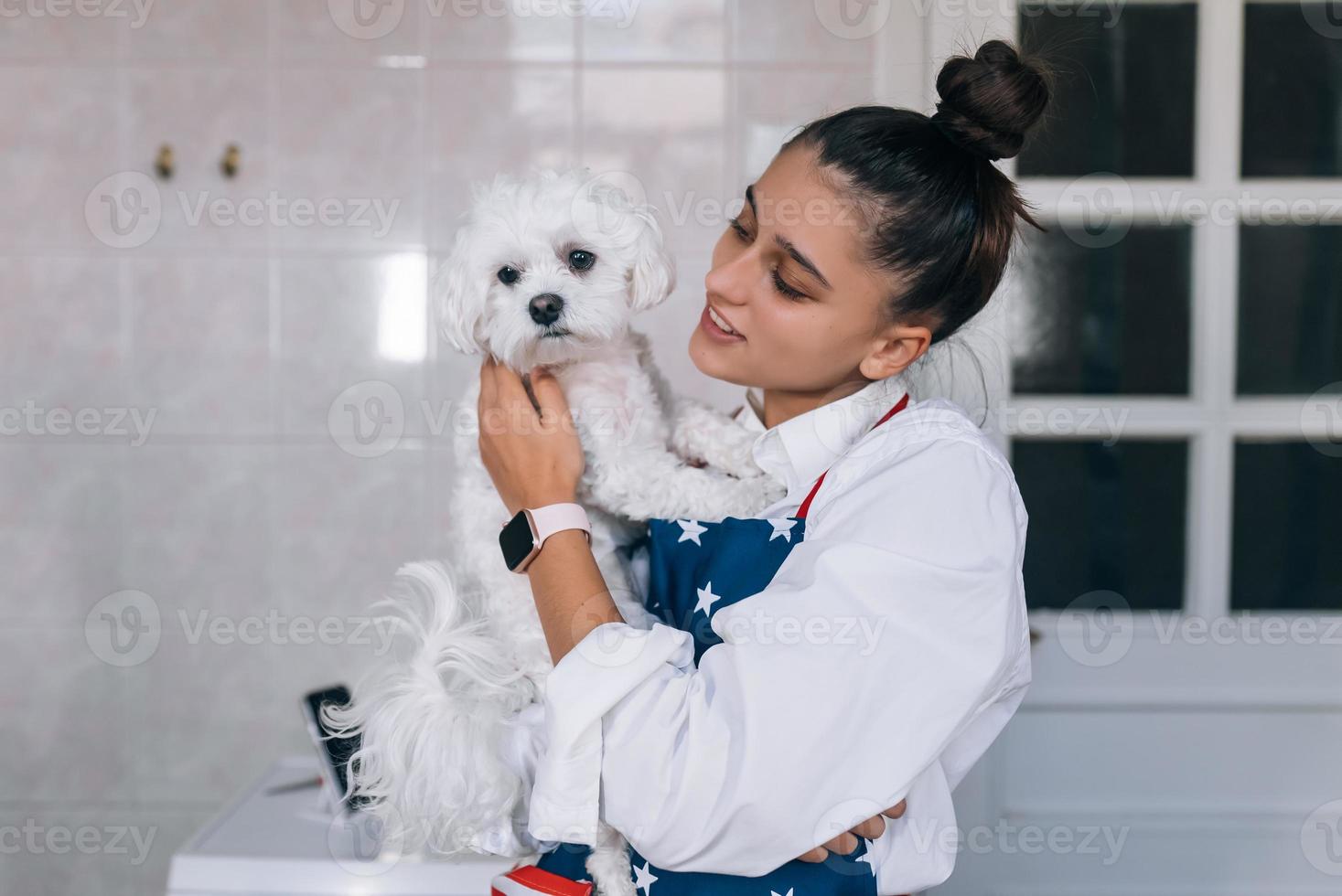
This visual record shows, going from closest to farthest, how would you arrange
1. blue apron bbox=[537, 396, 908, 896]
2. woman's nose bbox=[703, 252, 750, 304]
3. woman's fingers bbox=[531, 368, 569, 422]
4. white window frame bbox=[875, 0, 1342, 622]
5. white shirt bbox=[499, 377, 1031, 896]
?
white shirt bbox=[499, 377, 1031, 896]
blue apron bbox=[537, 396, 908, 896]
woman's nose bbox=[703, 252, 750, 304]
woman's fingers bbox=[531, 368, 569, 422]
white window frame bbox=[875, 0, 1342, 622]

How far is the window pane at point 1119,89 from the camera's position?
1.83 meters

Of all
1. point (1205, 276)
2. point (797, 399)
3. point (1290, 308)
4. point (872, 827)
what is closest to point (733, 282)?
point (797, 399)

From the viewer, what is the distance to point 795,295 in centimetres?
102

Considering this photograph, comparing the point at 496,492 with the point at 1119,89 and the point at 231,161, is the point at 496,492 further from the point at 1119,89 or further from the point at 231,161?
the point at 1119,89

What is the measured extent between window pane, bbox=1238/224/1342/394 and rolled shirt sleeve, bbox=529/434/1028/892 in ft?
4.33

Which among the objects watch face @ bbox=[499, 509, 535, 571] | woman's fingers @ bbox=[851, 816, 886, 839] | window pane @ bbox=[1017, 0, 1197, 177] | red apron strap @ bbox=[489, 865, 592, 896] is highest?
window pane @ bbox=[1017, 0, 1197, 177]

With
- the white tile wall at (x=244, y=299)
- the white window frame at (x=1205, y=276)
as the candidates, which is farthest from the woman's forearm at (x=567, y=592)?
the white window frame at (x=1205, y=276)

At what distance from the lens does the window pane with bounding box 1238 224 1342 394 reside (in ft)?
6.07

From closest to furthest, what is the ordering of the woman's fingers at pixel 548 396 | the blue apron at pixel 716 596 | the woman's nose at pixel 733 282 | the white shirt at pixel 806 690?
the white shirt at pixel 806 690 → the blue apron at pixel 716 596 → the woman's nose at pixel 733 282 → the woman's fingers at pixel 548 396

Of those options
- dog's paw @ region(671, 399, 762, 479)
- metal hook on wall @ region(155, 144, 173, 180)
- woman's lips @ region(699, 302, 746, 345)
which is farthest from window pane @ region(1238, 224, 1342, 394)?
metal hook on wall @ region(155, 144, 173, 180)

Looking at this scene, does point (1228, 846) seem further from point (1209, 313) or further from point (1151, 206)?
point (1151, 206)

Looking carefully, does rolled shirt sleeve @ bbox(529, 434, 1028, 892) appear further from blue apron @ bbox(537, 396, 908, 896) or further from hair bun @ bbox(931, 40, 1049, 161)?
hair bun @ bbox(931, 40, 1049, 161)

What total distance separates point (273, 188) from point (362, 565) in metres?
0.78

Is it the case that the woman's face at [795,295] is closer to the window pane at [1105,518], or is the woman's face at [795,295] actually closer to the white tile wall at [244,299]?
the white tile wall at [244,299]
